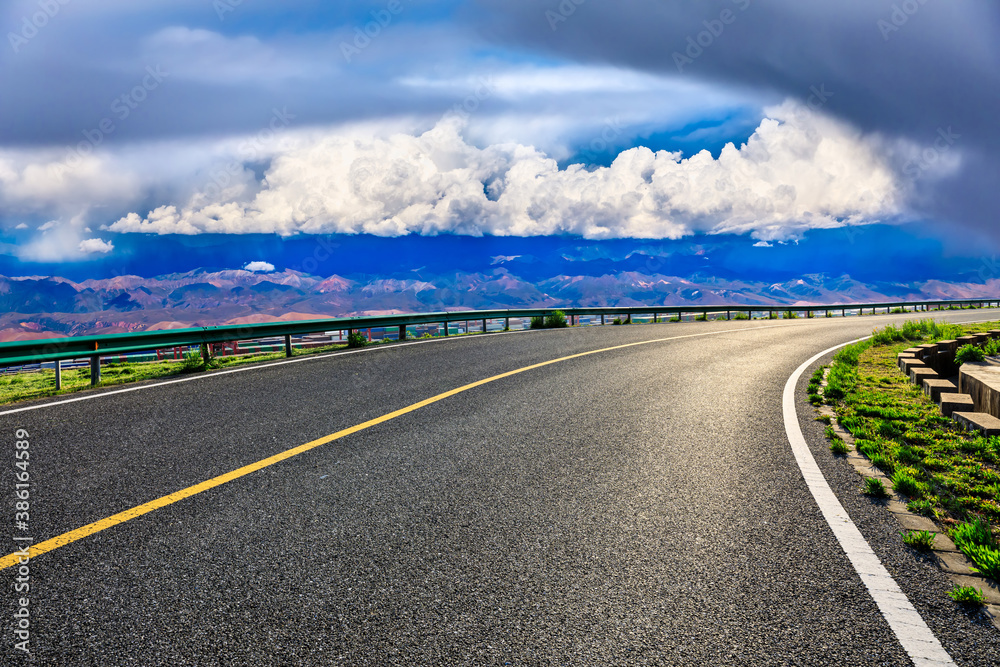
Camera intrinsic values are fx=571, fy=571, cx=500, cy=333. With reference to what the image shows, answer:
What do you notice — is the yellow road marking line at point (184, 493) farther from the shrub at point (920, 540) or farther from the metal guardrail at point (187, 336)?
the metal guardrail at point (187, 336)

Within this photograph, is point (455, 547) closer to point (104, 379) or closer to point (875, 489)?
point (875, 489)

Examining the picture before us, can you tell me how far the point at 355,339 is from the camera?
1529cm

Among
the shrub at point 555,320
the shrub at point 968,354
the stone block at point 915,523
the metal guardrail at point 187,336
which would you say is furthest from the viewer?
the shrub at point 555,320

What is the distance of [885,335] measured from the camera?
52.3ft

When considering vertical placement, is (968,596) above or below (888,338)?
below

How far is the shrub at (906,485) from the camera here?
176 inches

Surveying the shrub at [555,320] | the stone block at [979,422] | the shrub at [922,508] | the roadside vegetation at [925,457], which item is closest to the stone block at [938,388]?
the roadside vegetation at [925,457]

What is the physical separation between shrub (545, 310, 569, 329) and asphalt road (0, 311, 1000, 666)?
1723 cm

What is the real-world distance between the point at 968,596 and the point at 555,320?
2150cm

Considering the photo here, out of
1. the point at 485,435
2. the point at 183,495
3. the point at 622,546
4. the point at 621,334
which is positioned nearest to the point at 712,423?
the point at 485,435

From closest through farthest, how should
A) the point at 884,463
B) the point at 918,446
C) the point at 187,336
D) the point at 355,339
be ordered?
the point at 884,463 < the point at 918,446 < the point at 187,336 < the point at 355,339

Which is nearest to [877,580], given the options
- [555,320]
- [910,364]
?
[910,364]

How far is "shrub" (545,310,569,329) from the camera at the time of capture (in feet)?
79.3

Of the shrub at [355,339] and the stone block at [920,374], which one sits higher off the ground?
the shrub at [355,339]
